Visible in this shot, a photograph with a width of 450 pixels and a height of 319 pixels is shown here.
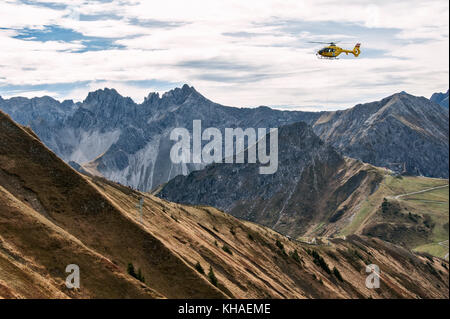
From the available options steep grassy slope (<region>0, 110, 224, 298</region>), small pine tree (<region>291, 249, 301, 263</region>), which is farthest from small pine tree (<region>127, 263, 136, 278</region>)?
small pine tree (<region>291, 249, 301, 263</region>)

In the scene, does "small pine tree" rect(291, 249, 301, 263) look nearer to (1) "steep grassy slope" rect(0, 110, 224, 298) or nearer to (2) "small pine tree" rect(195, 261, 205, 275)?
(2) "small pine tree" rect(195, 261, 205, 275)

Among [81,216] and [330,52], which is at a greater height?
[330,52]

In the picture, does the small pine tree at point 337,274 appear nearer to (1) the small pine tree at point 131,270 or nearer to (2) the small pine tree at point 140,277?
(2) the small pine tree at point 140,277

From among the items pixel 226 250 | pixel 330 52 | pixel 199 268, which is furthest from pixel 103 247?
pixel 330 52

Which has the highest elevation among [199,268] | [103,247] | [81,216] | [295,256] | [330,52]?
[330,52]

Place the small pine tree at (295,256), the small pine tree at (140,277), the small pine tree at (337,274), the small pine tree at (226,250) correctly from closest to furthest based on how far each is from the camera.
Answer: the small pine tree at (140,277)
the small pine tree at (226,250)
the small pine tree at (295,256)
the small pine tree at (337,274)

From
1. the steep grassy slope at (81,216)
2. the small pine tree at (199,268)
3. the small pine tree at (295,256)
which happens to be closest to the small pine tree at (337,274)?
the small pine tree at (295,256)

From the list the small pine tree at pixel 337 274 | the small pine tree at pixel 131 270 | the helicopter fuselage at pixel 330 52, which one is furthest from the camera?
the small pine tree at pixel 337 274

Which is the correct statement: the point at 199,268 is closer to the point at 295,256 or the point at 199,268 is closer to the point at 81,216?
the point at 81,216
